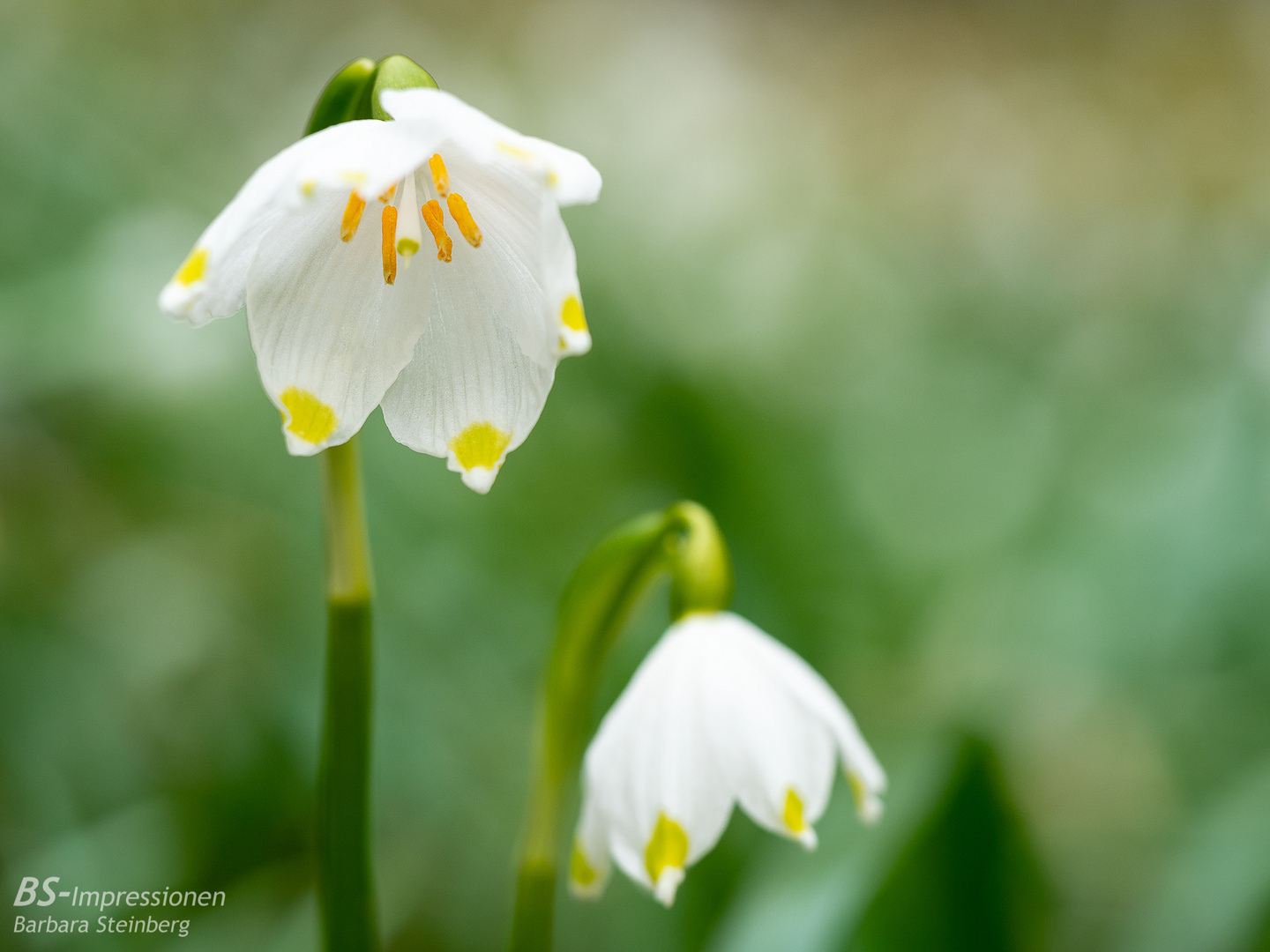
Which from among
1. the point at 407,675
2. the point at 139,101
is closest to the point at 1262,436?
the point at 407,675

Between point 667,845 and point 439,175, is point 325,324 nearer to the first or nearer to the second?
point 439,175

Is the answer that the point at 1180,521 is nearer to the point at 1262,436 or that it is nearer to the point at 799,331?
the point at 1262,436

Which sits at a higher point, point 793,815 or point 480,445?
point 480,445

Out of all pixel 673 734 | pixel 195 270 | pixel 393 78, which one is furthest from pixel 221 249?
pixel 673 734

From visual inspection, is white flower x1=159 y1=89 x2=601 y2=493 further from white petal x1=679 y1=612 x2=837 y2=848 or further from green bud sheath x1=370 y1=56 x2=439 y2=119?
white petal x1=679 y1=612 x2=837 y2=848

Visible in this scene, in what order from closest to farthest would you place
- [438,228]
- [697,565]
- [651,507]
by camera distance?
[438,228] < [697,565] < [651,507]

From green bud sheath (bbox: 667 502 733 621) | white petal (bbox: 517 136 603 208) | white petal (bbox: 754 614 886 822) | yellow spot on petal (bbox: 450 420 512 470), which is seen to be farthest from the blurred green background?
white petal (bbox: 517 136 603 208)
